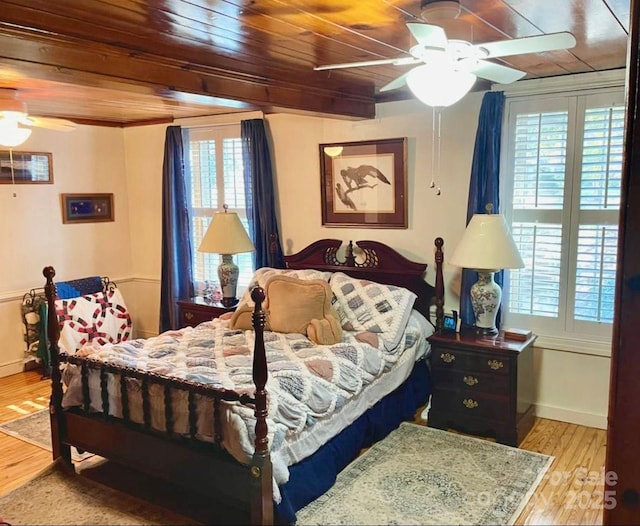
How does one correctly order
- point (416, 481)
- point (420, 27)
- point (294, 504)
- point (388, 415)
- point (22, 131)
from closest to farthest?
→ 1. point (420, 27)
2. point (294, 504)
3. point (416, 481)
4. point (22, 131)
5. point (388, 415)

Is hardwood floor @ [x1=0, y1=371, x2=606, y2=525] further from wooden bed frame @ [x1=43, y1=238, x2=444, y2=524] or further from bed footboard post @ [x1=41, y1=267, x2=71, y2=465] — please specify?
wooden bed frame @ [x1=43, y1=238, x2=444, y2=524]

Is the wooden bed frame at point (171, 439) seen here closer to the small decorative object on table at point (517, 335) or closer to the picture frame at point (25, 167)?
the small decorative object on table at point (517, 335)

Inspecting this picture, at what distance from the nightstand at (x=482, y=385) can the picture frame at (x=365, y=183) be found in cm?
104

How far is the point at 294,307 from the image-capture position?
3523mm

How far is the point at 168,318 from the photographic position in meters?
5.07

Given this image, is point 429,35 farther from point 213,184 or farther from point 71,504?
point 213,184

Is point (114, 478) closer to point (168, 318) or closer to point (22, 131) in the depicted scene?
point (22, 131)

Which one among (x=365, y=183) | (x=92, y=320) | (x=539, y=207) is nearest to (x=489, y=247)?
(x=539, y=207)

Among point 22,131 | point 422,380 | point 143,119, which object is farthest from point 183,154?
point 422,380

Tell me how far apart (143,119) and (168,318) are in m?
1.85

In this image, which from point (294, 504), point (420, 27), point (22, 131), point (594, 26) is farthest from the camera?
point (22, 131)

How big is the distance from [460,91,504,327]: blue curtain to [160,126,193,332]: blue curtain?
2.56 m

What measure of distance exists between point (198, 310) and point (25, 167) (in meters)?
1.93

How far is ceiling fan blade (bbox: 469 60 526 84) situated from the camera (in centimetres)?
216
